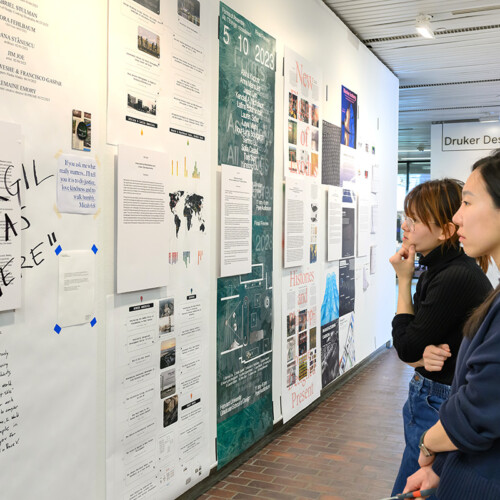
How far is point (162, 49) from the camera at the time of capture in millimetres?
3160

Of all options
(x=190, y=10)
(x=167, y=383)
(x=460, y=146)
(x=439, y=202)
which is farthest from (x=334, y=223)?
(x=460, y=146)

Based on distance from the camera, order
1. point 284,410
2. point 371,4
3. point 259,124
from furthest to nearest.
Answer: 1. point 371,4
2. point 284,410
3. point 259,124

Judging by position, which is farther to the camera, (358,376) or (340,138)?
(358,376)

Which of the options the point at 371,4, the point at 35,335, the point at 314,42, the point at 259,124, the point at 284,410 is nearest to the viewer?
the point at 35,335

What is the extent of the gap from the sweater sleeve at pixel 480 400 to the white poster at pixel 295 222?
3353 mm

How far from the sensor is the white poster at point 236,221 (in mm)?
3805

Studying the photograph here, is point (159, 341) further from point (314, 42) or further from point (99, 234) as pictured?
point (314, 42)

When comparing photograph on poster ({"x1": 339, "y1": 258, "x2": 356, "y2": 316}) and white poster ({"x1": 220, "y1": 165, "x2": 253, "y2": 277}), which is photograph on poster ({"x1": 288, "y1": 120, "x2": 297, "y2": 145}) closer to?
white poster ({"x1": 220, "y1": 165, "x2": 253, "y2": 277})

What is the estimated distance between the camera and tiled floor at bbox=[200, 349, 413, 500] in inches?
148

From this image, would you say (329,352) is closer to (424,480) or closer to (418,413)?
(418,413)

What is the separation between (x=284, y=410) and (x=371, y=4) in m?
3.96

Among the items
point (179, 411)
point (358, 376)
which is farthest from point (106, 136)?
point (358, 376)

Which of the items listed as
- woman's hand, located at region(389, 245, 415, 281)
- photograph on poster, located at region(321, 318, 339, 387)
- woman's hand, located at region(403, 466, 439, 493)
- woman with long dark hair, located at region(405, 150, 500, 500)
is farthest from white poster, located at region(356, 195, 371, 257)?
woman's hand, located at region(403, 466, 439, 493)

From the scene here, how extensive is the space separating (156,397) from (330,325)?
9.79ft
